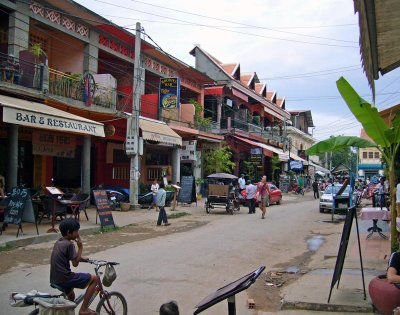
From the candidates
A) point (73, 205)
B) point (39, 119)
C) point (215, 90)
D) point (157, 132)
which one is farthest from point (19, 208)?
point (215, 90)

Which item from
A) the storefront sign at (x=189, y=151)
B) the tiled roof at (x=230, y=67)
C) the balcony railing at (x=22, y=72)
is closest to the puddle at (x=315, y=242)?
the balcony railing at (x=22, y=72)

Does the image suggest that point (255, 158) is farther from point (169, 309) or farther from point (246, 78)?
point (169, 309)

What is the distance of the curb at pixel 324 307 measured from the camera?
6.27 meters

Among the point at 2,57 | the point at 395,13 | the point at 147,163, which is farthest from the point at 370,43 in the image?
the point at 147,163

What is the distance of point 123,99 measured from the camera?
2334 cm

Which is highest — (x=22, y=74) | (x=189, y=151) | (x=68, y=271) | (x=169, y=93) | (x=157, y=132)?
(x=169, y=93)

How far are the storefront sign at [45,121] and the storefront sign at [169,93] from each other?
835cm

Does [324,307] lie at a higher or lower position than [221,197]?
lower

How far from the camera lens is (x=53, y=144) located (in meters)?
18.5

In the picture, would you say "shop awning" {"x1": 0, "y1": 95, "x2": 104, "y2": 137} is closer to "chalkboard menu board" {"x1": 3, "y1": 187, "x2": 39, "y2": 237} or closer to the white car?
"chalkboard menu board" {"x1": 3, "y1": 187, "x2": 39, "y2": 237}

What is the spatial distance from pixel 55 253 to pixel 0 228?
28.3 ft

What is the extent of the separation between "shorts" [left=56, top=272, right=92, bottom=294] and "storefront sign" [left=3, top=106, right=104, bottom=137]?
8.43 m

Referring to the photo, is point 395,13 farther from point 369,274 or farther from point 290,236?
point 290,236

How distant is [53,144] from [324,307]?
14.6m
